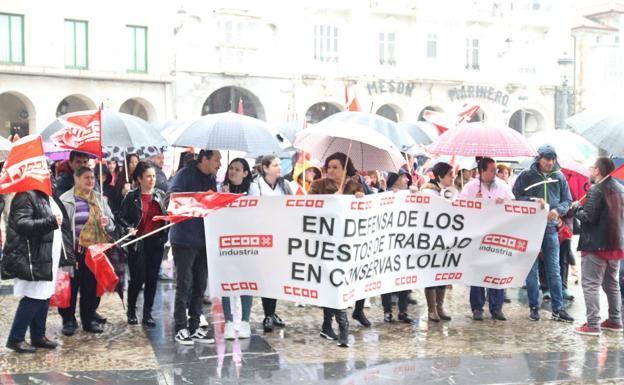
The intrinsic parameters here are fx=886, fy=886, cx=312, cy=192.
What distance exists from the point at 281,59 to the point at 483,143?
86.9ft

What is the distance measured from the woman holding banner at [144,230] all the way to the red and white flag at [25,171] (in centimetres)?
135

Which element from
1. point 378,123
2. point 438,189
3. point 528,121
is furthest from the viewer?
point 528,121

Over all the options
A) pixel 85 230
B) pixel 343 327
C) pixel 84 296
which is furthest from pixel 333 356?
pixel 85 230

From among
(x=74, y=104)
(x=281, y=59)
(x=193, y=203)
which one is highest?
(x=281, y=59)

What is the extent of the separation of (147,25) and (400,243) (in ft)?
83.1

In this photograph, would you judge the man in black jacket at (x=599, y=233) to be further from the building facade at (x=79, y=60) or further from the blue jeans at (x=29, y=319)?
the building facade at (x=79, y=60)

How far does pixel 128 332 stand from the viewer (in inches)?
355

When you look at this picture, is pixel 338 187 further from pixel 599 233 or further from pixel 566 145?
pixel 566 145

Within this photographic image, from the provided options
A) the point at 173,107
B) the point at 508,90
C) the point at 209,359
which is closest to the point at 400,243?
the point at 209,359

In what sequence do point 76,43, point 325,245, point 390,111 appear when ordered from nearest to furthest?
point 325,245, point 76,43, point 390,111

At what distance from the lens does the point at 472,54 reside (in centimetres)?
3959

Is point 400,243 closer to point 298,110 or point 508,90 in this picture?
point 298,110

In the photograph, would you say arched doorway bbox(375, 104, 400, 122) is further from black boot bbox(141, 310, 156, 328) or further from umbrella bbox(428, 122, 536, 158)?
black boot bbox(141, 310, 156, 328)

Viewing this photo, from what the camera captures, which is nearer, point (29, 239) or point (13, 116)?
point (29, 239)
